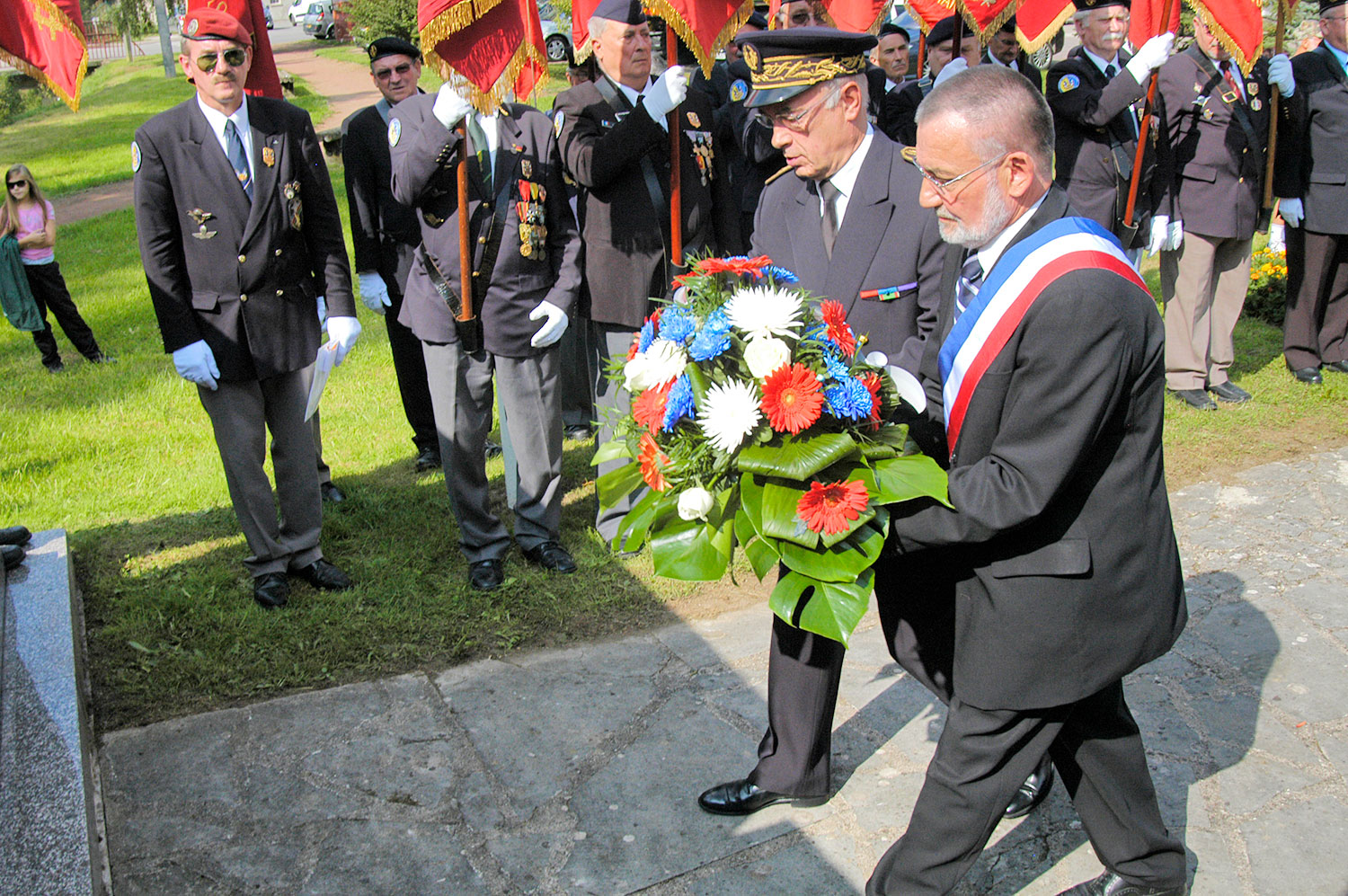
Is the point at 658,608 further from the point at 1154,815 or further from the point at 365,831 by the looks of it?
the point at 1154,815

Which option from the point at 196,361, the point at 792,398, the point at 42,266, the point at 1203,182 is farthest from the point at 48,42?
the point at 1203,182

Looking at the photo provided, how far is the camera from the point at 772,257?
330 centimetres

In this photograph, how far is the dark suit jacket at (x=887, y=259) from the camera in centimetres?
302

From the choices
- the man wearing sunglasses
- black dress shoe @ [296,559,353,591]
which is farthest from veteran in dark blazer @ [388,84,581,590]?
black dress shoe @ [296,559,353,591]

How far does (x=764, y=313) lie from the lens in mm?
2393

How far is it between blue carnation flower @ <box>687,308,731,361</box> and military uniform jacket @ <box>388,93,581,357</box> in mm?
2280

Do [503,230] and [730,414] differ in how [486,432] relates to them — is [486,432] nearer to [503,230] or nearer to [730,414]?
[503,230]

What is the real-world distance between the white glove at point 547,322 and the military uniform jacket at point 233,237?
76 centimetres

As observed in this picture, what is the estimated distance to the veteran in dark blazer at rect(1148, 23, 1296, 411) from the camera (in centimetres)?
658

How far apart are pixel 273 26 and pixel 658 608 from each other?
4955 centimetres

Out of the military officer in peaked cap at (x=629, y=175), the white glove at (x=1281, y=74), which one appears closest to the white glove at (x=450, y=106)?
→ the military officer in peaked cap at (x=629, y=175)

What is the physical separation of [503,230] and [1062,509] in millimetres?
2892

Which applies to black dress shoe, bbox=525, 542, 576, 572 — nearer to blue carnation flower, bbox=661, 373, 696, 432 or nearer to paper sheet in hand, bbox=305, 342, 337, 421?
paper sheet in hand, bbox=305, 342, 337, 421

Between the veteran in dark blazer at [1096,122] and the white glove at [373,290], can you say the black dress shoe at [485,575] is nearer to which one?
the white glove at [373,290]
